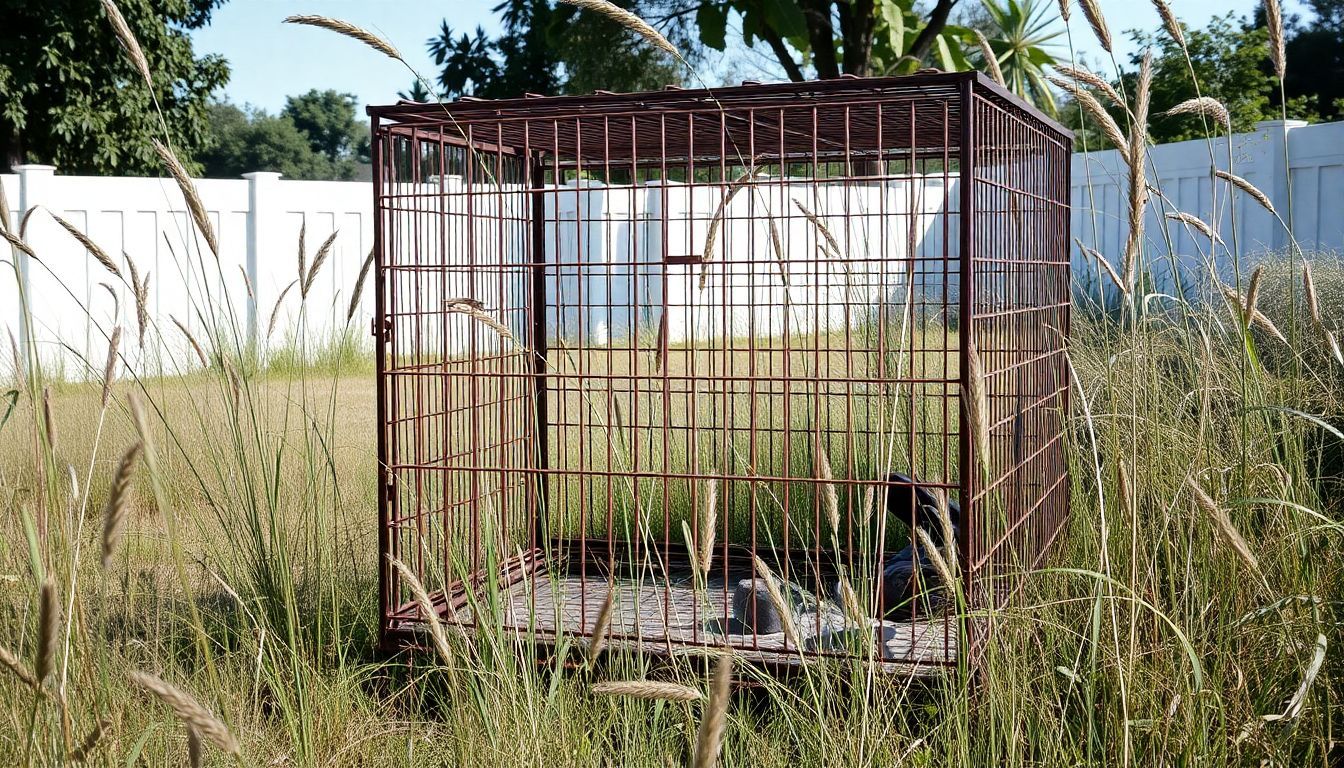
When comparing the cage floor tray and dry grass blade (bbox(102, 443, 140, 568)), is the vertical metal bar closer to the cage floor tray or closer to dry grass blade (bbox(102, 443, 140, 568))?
the cage floor tray

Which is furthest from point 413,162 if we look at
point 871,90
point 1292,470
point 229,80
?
point 229,80

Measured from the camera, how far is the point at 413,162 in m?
2.91

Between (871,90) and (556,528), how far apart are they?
2.13 metres

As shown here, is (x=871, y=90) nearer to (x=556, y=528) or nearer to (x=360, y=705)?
(x=360, y=705)

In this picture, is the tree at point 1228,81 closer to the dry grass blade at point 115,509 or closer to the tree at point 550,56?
the tree at point 550,56

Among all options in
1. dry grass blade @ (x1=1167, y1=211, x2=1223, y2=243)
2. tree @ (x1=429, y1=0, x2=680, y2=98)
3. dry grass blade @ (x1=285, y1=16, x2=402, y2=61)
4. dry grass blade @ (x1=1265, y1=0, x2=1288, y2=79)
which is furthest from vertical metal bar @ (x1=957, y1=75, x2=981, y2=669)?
tree @ (x1=429, y1=0, x2=680, y2=98)

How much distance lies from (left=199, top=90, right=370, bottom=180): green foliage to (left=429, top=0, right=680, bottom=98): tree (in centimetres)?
2226

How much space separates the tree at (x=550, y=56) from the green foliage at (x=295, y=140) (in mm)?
22264

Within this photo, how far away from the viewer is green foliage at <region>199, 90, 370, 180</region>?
4938 centimetres

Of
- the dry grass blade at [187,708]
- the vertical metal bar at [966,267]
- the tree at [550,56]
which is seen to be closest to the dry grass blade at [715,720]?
the dry grass blade at [187,708]

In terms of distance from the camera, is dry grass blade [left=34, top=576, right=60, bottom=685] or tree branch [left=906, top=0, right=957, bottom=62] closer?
dry grass blade [left=34, top=576, right=60, bottom=685]

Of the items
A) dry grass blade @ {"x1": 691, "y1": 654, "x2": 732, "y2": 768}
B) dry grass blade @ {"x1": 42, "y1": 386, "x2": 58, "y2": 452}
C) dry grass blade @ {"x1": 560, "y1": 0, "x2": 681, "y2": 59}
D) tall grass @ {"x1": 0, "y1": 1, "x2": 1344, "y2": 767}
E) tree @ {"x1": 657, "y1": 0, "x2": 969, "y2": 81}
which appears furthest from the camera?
tree @ {"x1": 657, "y1": 0, "x2": 969, "y2": 81}

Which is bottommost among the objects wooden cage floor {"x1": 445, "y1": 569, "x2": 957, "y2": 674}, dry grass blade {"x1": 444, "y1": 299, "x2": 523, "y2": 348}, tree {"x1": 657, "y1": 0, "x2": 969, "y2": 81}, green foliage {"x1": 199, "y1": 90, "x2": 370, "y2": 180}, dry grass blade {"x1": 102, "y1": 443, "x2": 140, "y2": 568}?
wooden cage floor {"x1": 445, "y1": 569, "x2": 957, "y2": 674}

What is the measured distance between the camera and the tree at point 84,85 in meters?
15.9
